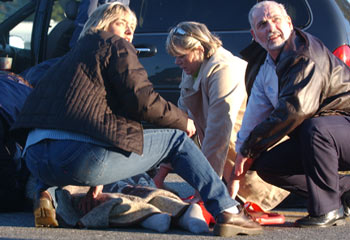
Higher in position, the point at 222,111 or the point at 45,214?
the point at 222,111

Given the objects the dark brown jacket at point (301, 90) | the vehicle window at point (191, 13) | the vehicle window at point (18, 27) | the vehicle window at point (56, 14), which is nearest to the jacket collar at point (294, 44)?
the dark brown jacket at point (301, 90)

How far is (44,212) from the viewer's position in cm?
390

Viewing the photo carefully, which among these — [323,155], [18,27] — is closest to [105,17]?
[323,155]

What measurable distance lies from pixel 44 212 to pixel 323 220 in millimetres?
1602

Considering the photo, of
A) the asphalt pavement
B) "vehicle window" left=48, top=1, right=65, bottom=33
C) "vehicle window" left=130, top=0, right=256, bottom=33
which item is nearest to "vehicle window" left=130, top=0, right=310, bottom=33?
"vehicle window" left=130, top=0, right=256, bottom=33

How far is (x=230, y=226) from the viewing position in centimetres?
364

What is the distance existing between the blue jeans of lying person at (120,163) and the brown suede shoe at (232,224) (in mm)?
49

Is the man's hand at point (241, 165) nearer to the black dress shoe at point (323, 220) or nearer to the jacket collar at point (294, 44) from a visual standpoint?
the black dress shoe at point (323, 220)

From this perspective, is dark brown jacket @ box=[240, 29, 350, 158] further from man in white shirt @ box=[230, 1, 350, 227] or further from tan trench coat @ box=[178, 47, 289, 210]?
tan trench coat @ box=[178, 47, 289, 210]

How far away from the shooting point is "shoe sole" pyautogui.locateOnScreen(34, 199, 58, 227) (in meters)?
3.89

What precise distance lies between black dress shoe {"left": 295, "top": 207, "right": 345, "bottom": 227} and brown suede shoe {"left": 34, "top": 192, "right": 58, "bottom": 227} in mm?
1421

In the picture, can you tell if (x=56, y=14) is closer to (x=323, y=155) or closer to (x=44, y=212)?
(x=44, y=212)

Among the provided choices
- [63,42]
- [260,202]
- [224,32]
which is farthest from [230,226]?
[63,42]

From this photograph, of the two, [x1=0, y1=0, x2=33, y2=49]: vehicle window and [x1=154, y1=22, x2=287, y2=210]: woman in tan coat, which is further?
[x1=0, y1=0, x2=33, y2=49]: vehicle window
